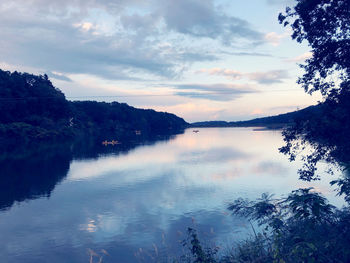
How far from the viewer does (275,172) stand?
42531mm

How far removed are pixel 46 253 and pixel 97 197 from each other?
42.4 ft

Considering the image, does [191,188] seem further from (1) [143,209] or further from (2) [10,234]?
(2) [10,234]

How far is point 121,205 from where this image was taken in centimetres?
2697

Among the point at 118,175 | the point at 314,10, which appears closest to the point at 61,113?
the point at 118,175

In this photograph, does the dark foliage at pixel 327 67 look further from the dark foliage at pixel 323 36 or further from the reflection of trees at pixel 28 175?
the reflection of trees at pixel 28 175

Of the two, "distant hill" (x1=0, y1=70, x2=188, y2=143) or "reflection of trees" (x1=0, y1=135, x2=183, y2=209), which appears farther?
"distant hill" (x1=0, y1=70, x2=188, y2=143)

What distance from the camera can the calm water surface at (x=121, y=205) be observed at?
18062mm

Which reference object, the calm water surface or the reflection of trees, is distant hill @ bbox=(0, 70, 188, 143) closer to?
the reflection of trees

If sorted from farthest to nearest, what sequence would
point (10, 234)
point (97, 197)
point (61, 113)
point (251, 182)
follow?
point (61, 113) → point (251, 182) → point (97, 197) → point (10, 234)

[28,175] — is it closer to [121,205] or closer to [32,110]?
[121,205]

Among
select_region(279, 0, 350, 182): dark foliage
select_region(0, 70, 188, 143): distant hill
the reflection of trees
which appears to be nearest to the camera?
select_region(279, 0, 350, 182): dark foliage

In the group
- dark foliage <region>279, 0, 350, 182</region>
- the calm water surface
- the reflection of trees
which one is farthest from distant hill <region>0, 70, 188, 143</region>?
dark foliage <region>279, 0, 350, 182</region>

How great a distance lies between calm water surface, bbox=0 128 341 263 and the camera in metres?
18.1

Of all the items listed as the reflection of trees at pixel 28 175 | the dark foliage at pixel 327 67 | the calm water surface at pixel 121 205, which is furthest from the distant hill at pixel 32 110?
the dark foliage at pixel 327 67
